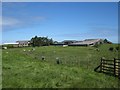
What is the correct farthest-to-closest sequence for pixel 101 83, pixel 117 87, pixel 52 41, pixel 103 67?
pixel 52 41 < pixel 103 67 < pixel 101 83 < pixel 117 87

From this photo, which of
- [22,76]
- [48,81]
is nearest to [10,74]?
[22,76]

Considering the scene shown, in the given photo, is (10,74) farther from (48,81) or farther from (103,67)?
(103,67)

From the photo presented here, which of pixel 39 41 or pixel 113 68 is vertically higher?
pixel 39 41

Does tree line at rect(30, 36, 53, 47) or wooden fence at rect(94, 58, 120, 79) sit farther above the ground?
tree line at rect(30, 36, 53, 47)

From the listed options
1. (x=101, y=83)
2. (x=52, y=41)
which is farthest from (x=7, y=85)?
(x=52, y=41)

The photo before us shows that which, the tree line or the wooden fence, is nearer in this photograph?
the wooden fence

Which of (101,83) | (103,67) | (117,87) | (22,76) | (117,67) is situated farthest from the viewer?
(103,67)

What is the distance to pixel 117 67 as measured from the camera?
23.0m

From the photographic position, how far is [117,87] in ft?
55.1

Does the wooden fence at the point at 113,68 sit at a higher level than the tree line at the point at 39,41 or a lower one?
lower

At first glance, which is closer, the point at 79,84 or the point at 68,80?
the point at 79,84

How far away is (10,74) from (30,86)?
4.57 m

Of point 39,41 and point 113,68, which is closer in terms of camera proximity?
point 113,68

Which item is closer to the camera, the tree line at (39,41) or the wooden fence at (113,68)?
the wooden fence at (113,68)
